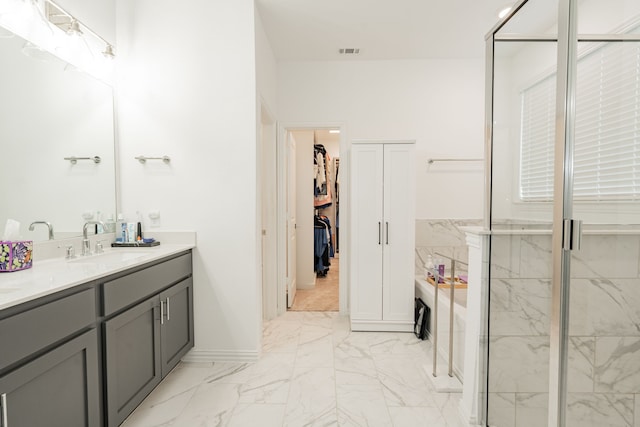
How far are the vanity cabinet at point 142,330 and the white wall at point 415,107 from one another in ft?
7.05

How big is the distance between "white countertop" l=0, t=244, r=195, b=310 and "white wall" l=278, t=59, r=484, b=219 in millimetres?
2236

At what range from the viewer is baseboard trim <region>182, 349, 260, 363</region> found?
93.9 inches

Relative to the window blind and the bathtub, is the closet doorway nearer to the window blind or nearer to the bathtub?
the bathtub

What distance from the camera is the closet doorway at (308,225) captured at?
3.65 metres

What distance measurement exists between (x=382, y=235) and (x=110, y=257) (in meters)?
2.18

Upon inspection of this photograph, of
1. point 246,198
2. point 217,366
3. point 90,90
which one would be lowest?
point 217,366

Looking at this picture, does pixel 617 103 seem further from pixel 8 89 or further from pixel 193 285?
pixel 8 89

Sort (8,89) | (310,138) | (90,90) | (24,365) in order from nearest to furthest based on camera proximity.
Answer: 1. (24,365)
2. (8,89)
3. (90,90)
4. (310,138)

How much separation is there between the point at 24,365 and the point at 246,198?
5.04 feet

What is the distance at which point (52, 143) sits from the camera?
185cm

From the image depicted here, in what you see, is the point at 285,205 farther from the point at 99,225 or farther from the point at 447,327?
the point at 447,327

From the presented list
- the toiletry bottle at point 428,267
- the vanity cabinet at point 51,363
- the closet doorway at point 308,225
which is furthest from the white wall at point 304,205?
the vanity cabinet at point 51,363

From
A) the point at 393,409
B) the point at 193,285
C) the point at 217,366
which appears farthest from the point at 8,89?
the point at 393,409

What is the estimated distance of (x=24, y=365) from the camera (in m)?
1.04
